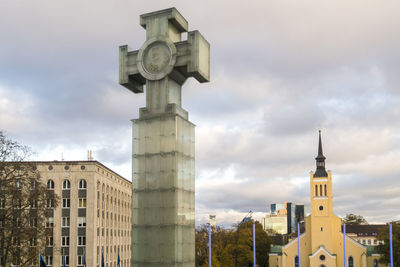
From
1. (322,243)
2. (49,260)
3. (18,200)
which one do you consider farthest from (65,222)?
(322,243)

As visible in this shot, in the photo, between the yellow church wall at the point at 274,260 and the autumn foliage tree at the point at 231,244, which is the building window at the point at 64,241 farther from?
the yellow church wall at the point at 274,260

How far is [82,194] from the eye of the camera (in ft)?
232

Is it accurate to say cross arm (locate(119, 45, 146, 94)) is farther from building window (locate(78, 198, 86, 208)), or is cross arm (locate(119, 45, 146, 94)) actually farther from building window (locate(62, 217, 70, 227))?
building window (locate(62, 217, 70, 227))

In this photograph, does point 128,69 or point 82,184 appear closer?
point 128,69

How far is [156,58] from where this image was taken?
91.8 feet

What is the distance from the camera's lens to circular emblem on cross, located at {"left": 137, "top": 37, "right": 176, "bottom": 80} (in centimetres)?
2745

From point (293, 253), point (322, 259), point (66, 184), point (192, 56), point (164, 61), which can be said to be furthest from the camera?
point (293, 253)

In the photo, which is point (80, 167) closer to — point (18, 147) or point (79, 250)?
point (79, 250)

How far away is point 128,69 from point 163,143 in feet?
16.3

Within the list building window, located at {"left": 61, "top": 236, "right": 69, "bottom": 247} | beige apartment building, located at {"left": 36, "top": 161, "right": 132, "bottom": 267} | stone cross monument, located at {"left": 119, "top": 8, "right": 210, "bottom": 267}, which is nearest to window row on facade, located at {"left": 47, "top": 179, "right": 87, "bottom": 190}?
beige apartment building, located at {"left": 36, "top": 161, "right": 132, "bottom": 267}

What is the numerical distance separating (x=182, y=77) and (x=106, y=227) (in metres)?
54.5

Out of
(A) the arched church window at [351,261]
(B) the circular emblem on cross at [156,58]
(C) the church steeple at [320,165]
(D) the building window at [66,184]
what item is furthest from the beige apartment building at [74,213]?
(A) the arched church window at [351,261]

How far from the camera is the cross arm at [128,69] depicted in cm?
2852

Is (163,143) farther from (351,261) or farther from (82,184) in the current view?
(351,261)
